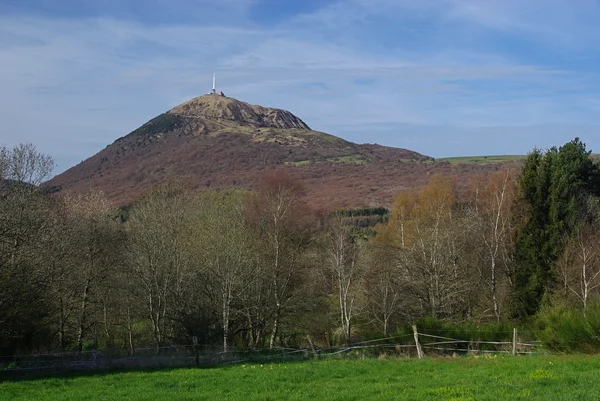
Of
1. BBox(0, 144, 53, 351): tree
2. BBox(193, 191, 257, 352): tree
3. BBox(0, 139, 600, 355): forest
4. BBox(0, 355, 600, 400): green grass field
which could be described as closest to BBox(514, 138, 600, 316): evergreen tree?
BBox(0, 139, 600, 355): forest

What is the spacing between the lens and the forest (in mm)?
34406

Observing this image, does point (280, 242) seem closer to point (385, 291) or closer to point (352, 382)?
point (385, 291)

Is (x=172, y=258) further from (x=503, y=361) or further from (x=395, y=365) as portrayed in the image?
(x=503, y=361)

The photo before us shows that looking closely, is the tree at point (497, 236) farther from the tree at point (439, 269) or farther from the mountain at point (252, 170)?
the mountain at point (252, 170)

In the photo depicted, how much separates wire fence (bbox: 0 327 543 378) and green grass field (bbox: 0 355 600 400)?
2.10 meters

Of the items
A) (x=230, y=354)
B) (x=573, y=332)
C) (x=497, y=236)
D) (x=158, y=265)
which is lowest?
(x=230, y=354)

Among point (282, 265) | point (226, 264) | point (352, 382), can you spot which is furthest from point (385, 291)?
point (352, 382)

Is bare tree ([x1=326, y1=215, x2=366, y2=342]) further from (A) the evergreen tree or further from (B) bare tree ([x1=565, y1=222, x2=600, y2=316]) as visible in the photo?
(B) bare tree ([x1=565, y1=222, x2=600, y2=316])

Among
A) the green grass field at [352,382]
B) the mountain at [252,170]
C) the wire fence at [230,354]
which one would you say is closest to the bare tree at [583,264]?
the wire fence at [230,354]

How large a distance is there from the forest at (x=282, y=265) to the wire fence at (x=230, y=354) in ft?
16.1

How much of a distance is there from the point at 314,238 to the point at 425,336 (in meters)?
18.9

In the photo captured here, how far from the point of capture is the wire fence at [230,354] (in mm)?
23719

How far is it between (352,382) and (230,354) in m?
10.6

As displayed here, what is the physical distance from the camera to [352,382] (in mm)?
17047
